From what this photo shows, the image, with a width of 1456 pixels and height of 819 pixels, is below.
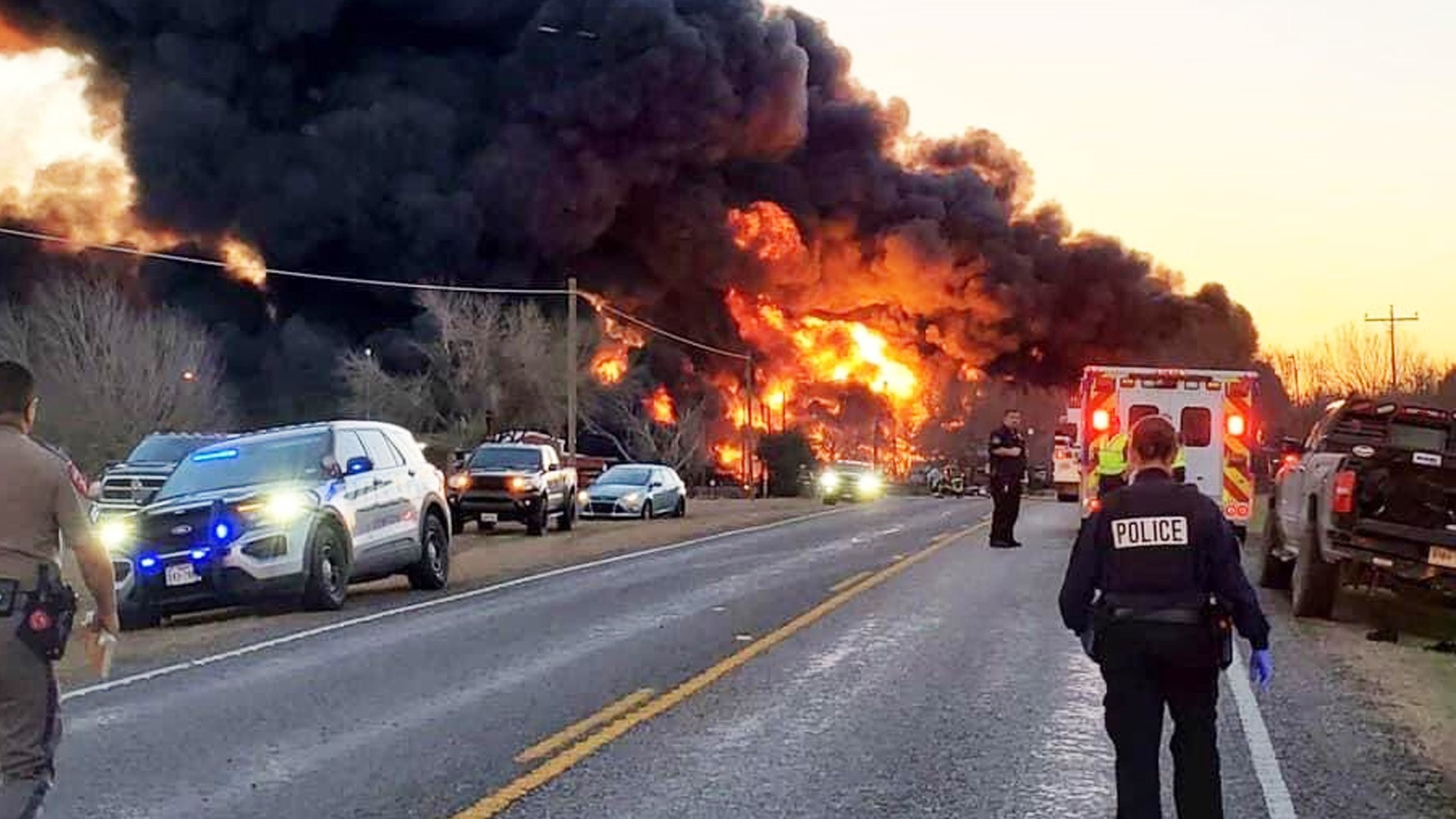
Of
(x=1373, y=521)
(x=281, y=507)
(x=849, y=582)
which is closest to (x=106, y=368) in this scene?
(x=281, y=507)

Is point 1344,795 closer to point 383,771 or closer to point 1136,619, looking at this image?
point 1136,619

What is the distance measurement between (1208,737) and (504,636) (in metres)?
7.93

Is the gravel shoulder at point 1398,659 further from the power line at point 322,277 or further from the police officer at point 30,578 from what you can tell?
the power line at point 322,277

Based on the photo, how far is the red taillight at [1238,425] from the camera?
71.3 feet

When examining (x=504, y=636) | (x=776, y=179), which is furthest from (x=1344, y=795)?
(x=776, y=179)

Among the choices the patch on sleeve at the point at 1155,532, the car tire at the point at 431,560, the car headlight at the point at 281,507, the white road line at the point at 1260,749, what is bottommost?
the white road line at the point at 1260,749

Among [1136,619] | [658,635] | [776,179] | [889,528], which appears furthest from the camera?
[776,179]

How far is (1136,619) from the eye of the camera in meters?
5.65

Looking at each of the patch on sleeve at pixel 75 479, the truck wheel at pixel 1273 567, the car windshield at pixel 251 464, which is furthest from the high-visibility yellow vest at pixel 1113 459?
the patch on sleeve at pixel 75 479

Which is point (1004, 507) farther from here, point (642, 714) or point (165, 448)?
point (642, 714)

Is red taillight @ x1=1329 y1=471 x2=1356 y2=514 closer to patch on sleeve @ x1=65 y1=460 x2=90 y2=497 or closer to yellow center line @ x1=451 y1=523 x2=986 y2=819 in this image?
yellow center line @ x1=451 y1=523 x2=986 y2=819

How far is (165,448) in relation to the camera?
24.1m

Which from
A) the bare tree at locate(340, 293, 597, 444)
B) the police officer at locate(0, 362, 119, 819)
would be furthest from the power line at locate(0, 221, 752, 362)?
the police officer at locate(0, 362, 119, 819)

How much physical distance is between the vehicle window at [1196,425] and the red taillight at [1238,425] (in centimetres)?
24
